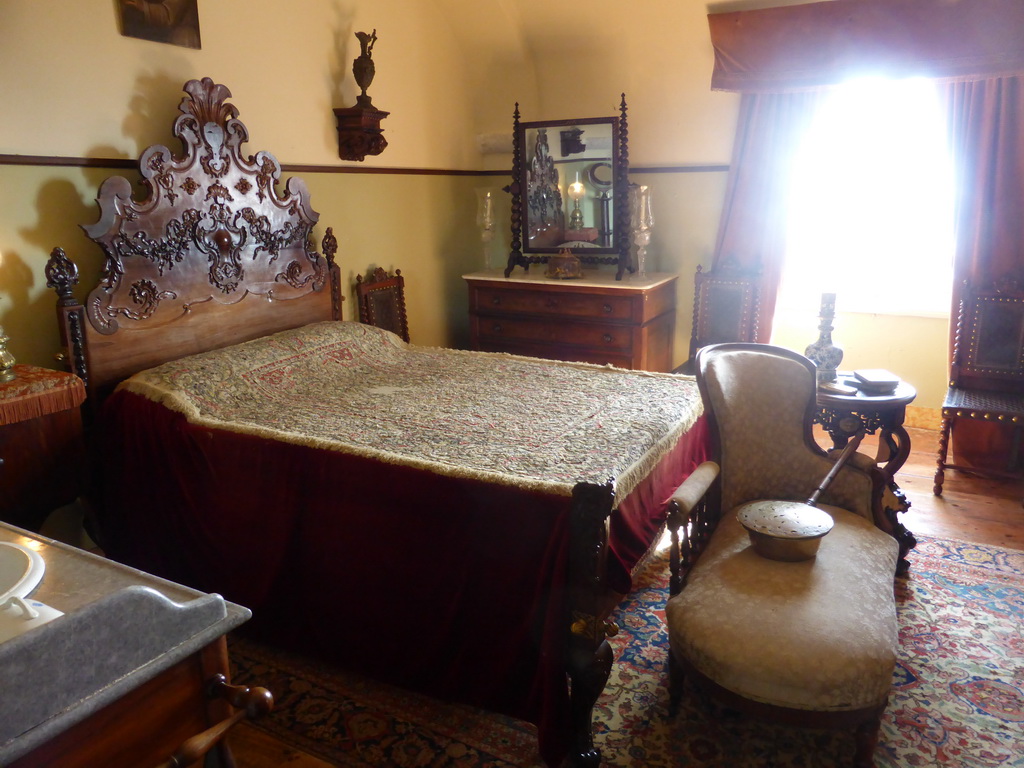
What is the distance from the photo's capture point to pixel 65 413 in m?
2.27

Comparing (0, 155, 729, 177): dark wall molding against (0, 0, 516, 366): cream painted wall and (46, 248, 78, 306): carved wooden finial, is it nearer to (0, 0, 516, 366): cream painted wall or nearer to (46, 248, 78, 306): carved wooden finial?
(0, 0, 516, 366): cream painted wall

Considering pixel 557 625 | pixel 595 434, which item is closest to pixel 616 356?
pixel 595 434

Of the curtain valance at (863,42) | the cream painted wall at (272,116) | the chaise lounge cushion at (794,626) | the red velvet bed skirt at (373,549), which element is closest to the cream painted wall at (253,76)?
the cream painted wall at (272,116)

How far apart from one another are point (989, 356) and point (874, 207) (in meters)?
1.06

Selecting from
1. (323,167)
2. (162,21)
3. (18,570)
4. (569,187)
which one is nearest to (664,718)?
(18,570)

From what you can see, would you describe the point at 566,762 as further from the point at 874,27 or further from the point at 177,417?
the point at 874,27

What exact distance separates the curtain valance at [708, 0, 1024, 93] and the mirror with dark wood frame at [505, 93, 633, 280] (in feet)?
2.17

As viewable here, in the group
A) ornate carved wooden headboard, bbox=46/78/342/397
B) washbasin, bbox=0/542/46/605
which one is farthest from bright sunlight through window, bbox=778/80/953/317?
washbasin, bbox=0/542/46/605

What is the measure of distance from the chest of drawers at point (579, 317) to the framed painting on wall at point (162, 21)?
1896mm

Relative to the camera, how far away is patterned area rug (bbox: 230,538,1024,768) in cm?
180

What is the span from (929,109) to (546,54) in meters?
2.07

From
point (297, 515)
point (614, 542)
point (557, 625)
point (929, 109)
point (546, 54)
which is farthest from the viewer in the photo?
point (546, 54)

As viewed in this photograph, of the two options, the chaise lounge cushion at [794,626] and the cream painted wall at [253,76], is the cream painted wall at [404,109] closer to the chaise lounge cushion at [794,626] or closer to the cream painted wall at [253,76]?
the cream painted wall at [253,76]

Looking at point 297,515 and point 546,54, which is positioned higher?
point 546,54
